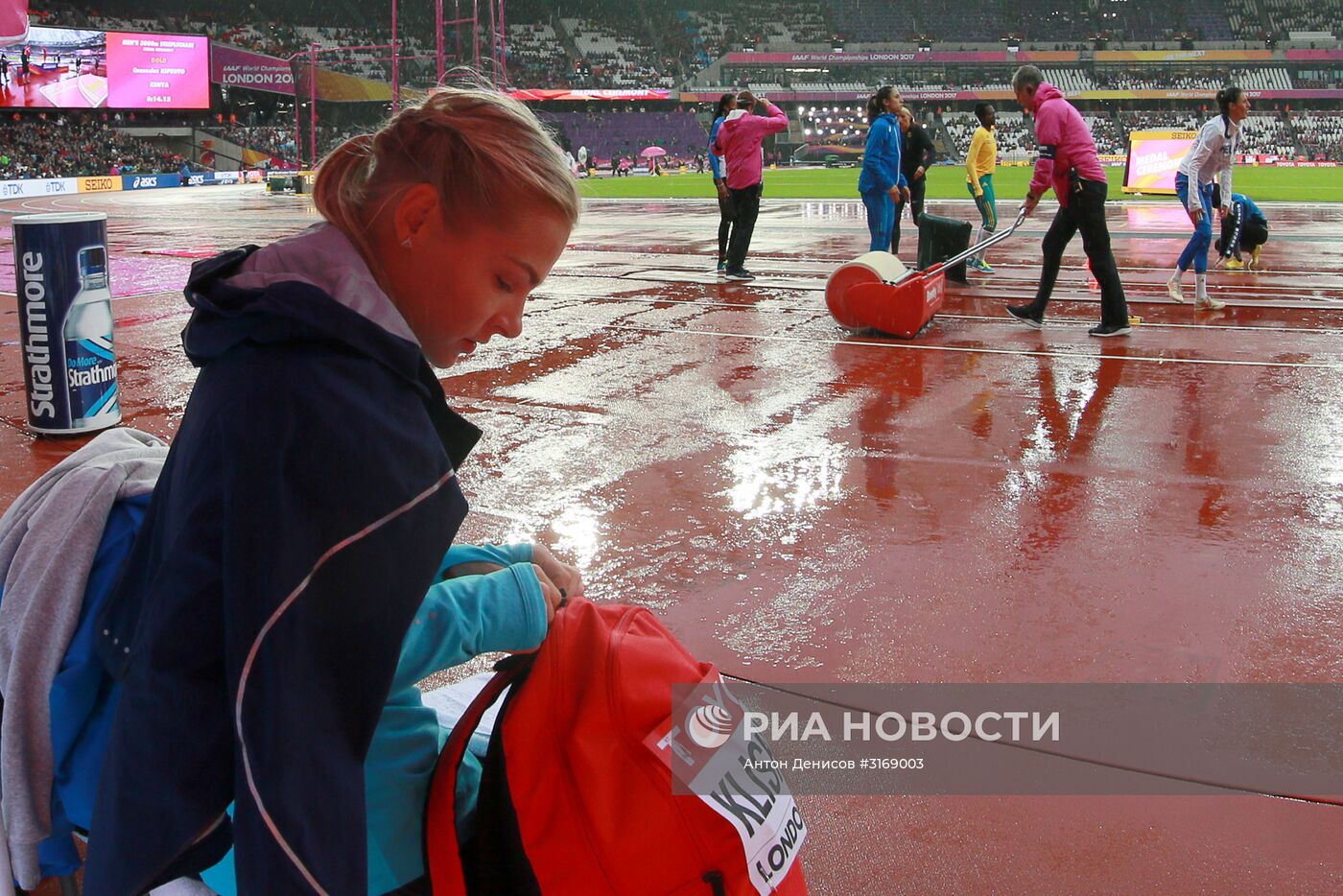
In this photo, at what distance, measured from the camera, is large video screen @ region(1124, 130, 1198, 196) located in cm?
2552

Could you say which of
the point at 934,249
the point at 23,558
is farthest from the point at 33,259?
the point at 934,249

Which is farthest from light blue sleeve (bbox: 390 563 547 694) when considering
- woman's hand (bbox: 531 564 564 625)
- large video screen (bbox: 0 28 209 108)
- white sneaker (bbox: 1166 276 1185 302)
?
large video screen (bbox: 0 28 209 108)

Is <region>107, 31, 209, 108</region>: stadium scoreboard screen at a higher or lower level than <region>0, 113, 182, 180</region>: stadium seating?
higher

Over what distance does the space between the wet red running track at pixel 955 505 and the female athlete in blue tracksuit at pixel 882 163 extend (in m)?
1.83

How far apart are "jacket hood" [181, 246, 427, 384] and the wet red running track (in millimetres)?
1485

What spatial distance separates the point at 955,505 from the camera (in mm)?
4523

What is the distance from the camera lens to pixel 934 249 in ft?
35.9

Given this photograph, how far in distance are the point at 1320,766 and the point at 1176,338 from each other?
6.29m

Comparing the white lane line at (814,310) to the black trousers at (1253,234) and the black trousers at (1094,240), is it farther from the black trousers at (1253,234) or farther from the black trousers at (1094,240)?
the black trousers at (1253,234)

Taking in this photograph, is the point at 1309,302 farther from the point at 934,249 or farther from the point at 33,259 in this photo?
the point at 33,259

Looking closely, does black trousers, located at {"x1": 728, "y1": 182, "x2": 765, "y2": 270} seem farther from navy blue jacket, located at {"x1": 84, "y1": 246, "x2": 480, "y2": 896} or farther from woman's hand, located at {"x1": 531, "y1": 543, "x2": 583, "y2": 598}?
navy blue jacket, located at {"x1": 84, "y1": 246, "x2": 480, "y2": 896}

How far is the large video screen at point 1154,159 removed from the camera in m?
25.5

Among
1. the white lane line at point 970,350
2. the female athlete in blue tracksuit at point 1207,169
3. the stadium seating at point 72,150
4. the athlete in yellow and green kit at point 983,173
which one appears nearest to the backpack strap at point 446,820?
the white lane line at point 970,350

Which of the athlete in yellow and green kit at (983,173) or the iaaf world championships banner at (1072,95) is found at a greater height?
the iaaf world championships banner at (1072,95)
